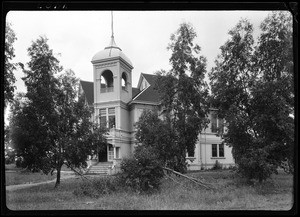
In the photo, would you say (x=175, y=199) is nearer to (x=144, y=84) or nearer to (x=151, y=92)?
(x=144, y=84)

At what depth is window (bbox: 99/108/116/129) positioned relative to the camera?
9.55 m

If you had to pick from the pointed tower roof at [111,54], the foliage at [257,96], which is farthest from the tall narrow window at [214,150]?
the pointed tower roof at [111,54]

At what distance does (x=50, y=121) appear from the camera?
10.5m

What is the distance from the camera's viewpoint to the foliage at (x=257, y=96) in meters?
10.5

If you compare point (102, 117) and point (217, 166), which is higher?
point (102, 117)

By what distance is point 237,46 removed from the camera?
11.5 meters

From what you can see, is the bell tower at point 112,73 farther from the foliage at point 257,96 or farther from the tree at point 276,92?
the tree at point 276,92

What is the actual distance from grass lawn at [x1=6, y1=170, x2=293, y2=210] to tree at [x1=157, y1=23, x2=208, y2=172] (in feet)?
13.6

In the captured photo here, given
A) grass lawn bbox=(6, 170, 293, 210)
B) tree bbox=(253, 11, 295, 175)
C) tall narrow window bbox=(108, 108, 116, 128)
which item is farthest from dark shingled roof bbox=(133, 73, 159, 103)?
tree bbox=(253, 11, 295, 175)

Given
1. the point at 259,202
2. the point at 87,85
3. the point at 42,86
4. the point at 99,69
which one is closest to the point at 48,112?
the point at 42,86

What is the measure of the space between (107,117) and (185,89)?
6104mm

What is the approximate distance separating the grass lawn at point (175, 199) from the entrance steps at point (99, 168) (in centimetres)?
89

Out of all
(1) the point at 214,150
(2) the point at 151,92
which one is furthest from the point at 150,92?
(1) the point at 214,150

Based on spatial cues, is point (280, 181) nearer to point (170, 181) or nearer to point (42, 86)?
point (170, 181)
